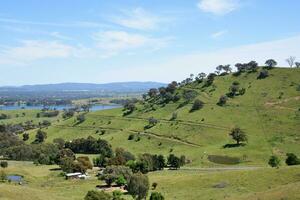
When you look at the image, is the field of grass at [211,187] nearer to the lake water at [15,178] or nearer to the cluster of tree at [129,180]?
the cluster of tree at [129,180]

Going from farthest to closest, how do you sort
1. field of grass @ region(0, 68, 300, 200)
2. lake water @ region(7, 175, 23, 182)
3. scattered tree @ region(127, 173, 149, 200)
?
lake water @ region(7, 175, 23, 182), scattered tree @ region(127, 173, 149, 200), field of grass @ region(0, 68, 300, 200)

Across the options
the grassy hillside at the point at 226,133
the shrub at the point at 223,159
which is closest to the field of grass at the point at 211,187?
the shrub at the point at 223,159

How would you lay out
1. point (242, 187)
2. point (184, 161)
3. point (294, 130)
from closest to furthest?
point (242, 187)
point (184, 161)
point (294, 130)

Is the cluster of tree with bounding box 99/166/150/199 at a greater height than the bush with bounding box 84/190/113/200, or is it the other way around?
the bush with bounding box 84/190/113/200

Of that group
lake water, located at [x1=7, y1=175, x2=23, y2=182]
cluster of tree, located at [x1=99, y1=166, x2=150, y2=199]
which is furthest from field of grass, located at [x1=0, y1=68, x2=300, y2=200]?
cluster of tree, located at [x1=99, y1=166, x2=150, y2=199]

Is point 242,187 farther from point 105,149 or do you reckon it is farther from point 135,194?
point 105,149

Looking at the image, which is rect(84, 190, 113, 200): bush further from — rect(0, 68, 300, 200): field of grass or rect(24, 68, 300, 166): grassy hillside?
rect(24, 68, 300, 166): grassy hillside

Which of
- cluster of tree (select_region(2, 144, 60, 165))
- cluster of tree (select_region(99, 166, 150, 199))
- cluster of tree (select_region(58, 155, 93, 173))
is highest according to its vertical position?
cluster of tree (select_region(99, 166, 150, 199))

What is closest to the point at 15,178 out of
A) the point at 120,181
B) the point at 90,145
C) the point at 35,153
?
the point at 120,181

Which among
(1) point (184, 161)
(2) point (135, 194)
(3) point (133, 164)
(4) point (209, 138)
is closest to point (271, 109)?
(4) point (209, 138)

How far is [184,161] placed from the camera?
141 metres

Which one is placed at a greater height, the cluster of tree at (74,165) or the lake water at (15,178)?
the cluster of tree at (74,165)

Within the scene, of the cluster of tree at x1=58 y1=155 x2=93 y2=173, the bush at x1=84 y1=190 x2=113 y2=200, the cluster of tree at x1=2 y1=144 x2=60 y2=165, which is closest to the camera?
the bush at x1=84 y1=190 x2=113 y2=200

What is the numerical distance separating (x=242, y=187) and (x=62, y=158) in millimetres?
79167
